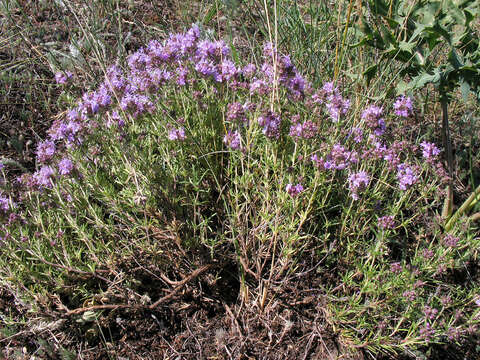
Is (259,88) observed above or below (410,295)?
above

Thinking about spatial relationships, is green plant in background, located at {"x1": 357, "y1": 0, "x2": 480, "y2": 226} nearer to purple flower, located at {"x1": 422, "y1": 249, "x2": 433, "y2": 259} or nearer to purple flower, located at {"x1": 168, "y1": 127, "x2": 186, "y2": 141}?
purple flower, located at {"x1": 422, "y1": 249, "x2": 433, "y2": 259}

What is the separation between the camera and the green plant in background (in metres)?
2.71

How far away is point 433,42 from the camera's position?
9.18ft

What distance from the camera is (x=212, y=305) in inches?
123

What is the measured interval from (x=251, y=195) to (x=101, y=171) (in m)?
1.13

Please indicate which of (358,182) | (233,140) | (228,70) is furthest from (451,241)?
(228,70)

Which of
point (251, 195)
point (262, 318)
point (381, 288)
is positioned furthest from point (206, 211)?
point (381, 288)

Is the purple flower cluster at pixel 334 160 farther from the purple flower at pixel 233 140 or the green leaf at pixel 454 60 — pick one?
the green leaf at pixel 454 60

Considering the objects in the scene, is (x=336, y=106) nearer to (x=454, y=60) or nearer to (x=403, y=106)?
(x=403, y=106)

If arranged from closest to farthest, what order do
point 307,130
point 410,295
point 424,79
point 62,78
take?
point 410,295, point 307,130, point 424,79, point 62,78

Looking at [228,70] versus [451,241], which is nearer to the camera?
[451,241]

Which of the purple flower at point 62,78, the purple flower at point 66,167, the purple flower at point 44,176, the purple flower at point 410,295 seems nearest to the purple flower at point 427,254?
the purple flower at point 410,295

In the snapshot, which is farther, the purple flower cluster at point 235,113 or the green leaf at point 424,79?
the green leaf at point 424,79

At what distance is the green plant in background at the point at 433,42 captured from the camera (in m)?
2.71
